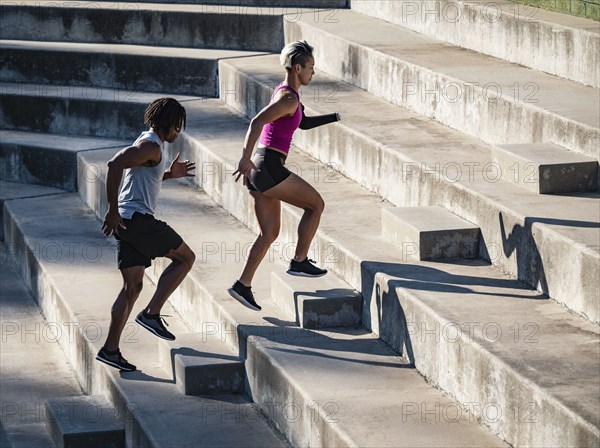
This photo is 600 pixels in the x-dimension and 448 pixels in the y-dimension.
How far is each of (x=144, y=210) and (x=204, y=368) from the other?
0.84 metres

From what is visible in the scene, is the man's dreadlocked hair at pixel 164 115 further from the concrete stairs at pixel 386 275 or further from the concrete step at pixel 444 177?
the concrete step at pixel 444 177

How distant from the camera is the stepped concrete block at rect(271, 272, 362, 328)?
6273 mm

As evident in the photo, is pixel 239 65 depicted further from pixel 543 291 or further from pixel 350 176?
pixel 543 291

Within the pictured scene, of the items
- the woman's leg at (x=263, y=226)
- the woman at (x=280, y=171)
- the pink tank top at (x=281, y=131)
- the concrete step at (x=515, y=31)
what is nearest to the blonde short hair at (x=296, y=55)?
the woman at (x=280, y=171)

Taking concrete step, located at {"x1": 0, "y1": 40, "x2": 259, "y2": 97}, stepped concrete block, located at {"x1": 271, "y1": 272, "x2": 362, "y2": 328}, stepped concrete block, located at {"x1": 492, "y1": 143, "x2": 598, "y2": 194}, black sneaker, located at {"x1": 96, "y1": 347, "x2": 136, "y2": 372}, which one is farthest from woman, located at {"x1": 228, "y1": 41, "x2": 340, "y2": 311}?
concrete step, located at {"x1": 0, "y1": 40, "x2": 259, "y2": 97}

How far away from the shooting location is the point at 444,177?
22.7ft

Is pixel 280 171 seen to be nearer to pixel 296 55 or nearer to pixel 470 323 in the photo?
pixel 296 55

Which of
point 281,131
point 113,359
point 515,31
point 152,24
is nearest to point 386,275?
point 281,131

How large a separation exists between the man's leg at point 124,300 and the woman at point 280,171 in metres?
0.53

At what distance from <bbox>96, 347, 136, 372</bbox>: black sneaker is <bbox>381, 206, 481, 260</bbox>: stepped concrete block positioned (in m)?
1.59

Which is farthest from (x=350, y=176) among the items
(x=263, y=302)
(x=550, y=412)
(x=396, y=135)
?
(x=550, y=412)

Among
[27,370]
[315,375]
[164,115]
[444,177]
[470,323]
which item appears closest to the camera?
[470,323]

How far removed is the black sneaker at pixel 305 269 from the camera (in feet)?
21.7

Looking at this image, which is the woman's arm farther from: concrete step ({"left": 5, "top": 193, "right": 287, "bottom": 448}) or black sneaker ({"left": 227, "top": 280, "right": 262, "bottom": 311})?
concrete step ({"left": 5, "top": 193, "right": 287, "bottom": 448})
